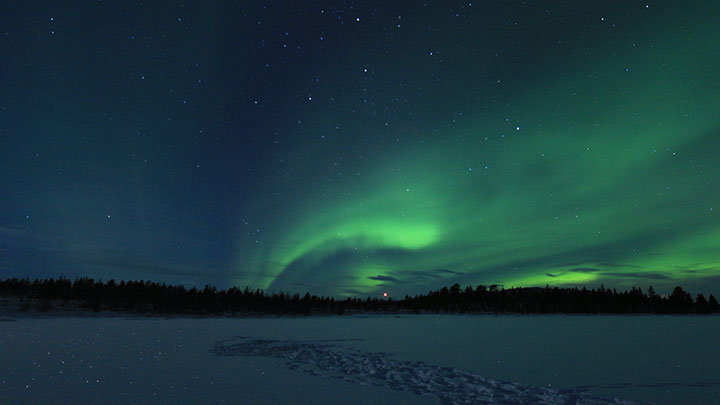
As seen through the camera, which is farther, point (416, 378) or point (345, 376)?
point (345, 376)

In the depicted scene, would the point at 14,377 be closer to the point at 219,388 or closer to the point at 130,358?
the point at 130,358

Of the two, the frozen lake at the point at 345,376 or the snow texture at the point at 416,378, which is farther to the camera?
the frozen lake at the point at 345,376

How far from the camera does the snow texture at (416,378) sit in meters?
15.6

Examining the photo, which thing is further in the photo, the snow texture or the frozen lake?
the frozen lake

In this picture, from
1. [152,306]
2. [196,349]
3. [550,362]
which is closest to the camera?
[550,362]

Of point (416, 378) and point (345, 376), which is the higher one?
point (416, 378)

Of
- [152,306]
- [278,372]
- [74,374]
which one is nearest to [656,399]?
[278,372]

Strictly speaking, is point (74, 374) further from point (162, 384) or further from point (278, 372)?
point (278, 372)

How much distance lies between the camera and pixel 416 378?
800 inches

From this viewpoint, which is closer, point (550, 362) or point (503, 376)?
point (503, 376)

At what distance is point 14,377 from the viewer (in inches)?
737

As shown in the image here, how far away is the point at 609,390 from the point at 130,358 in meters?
27.3

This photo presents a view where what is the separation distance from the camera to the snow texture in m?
15.6

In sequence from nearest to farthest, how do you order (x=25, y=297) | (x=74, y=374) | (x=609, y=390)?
(x=609, y=390) < (x=74, y=374) < (x=25, y=297)
